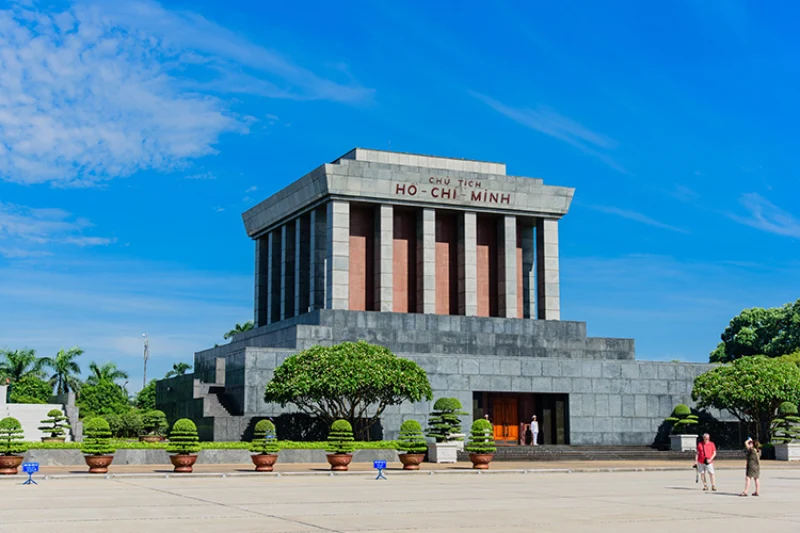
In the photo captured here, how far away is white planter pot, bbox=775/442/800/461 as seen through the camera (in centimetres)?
4759

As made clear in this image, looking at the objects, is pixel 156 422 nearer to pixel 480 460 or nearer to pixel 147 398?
pixel 480 460

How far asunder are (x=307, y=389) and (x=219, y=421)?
5778 mm

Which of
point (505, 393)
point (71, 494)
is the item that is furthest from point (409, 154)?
point (71, 494)

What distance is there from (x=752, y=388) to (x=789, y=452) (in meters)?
3.46

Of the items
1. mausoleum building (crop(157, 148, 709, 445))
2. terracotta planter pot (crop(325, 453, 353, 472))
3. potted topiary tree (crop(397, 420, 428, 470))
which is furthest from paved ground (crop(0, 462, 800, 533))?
mausoleum building (crop(157, 148, 709, 445))

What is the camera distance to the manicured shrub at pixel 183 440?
113 ft

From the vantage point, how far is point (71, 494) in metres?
24.8

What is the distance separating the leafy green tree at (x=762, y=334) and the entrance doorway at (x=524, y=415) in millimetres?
40906

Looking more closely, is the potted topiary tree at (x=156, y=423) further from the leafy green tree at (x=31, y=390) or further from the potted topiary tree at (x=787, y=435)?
the potted topiary tree at (x=787, y=435)

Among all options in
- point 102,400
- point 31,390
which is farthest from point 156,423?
point 31,390

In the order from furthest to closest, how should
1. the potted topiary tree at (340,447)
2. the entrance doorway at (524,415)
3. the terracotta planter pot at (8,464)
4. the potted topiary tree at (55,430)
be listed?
the entrance doorway at (524,415), the potted topiary tree at (55,430), the potted topiary tree at (340,447), the terracotta planter pot at (8,464)

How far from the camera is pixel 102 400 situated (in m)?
72.1

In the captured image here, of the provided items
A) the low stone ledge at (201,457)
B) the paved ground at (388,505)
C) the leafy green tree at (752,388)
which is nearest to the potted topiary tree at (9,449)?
the paved ground at (388,505)

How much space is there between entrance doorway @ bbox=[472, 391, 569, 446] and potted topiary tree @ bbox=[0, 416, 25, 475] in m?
22.9
